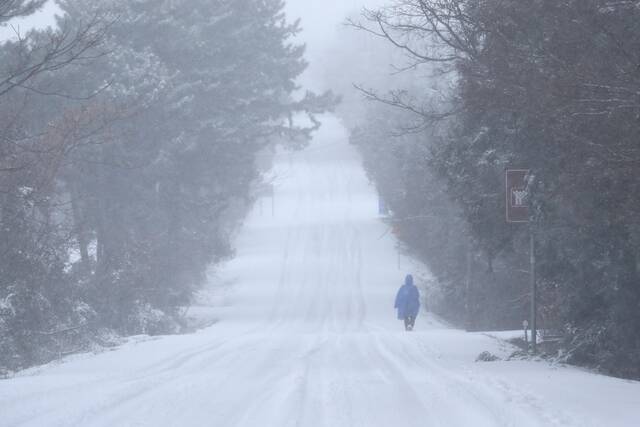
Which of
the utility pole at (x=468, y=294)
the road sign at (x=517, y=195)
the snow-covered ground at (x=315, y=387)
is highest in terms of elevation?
the road sign at (x=517, y=195)

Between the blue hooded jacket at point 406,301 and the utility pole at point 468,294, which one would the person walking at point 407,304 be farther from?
the utility pole at point 468,294

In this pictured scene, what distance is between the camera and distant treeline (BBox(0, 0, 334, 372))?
25188 millimetres

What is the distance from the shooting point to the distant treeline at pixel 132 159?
Answer: 25188 mm

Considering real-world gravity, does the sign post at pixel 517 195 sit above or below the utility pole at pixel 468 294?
above

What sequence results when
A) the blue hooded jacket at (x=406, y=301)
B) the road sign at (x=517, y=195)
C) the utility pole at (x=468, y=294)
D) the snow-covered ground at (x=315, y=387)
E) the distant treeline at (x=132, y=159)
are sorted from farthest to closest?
the utility pole at (x=468, y=294), the blue hooded jacket at (x=406, y=301), the distant treeline at (x=132, y=159), the road sign at (x=517, y=195), the snow-covered ground at (x=315, y=387)

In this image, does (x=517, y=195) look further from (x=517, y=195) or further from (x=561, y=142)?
(x=561, y=142)

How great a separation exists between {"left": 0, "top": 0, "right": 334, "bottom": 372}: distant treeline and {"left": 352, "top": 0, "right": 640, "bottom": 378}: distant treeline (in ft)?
27.6

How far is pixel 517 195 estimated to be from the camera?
17.0m

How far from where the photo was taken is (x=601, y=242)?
1544cm

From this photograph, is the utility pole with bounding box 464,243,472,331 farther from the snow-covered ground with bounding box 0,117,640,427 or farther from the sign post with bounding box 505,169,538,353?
the sign post with bounding box 505,169,538,353

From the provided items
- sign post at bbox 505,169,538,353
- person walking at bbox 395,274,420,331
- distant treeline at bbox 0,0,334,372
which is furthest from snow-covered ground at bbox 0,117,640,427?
distant treeline at bbox 0,0,334,372

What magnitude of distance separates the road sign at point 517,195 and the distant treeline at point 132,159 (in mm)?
9839

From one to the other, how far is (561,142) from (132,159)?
2655 centimetres

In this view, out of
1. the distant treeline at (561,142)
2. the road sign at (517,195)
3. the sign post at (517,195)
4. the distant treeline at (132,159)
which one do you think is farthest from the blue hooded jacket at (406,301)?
the road sign at (517,195)
